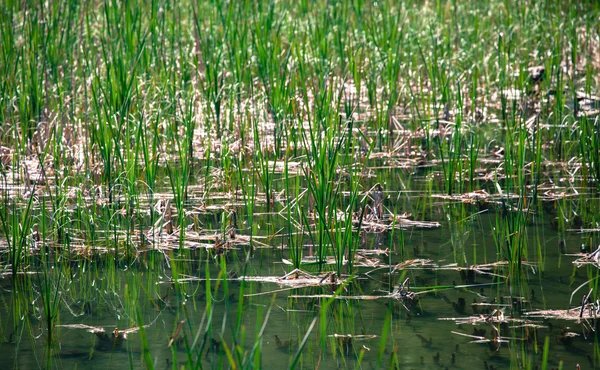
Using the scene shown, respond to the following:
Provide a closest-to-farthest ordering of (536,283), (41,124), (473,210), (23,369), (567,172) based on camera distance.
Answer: (23,369)
(536,283)
(473,210)
(567,172)
(41,124)

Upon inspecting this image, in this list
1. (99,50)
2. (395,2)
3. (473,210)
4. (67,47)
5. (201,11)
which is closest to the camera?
(473,210)

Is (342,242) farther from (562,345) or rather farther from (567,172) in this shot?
(567,172)

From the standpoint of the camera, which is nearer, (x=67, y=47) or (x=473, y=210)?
(x=473, y=210)

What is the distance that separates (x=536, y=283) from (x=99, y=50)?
5185 mm

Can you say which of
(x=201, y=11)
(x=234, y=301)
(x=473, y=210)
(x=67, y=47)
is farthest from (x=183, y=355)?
(x=201, y=11)

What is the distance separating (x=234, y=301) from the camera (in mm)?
3291

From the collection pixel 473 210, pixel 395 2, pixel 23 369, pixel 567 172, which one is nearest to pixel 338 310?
pixel 23 369

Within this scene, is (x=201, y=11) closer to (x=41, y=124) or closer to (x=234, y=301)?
(x=41, y=124)

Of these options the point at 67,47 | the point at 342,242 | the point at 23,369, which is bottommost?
the point at 23,369

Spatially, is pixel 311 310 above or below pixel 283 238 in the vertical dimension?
below

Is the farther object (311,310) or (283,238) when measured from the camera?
(283,238)

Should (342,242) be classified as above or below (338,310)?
above

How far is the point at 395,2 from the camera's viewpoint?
10312 mm

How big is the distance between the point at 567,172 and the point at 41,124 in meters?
3.47
